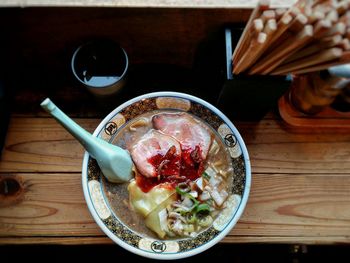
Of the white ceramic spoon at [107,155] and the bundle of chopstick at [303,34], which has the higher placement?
the bundle of chopstick at [303,34]

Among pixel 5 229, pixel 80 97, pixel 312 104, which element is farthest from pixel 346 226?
pixel 5 229

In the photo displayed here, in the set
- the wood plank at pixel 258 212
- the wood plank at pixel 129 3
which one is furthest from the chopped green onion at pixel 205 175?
the wood plank at pixel 129 3

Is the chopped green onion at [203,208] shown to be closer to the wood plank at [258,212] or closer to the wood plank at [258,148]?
the wood plank at [258,212]

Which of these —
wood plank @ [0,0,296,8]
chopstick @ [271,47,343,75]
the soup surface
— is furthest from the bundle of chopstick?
the soup surface

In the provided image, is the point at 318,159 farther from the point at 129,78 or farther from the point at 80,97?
the point at 80,97

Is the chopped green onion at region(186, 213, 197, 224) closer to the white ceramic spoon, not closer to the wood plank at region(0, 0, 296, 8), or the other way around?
the white ceramic spoon

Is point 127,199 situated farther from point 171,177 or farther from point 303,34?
point 303,34
